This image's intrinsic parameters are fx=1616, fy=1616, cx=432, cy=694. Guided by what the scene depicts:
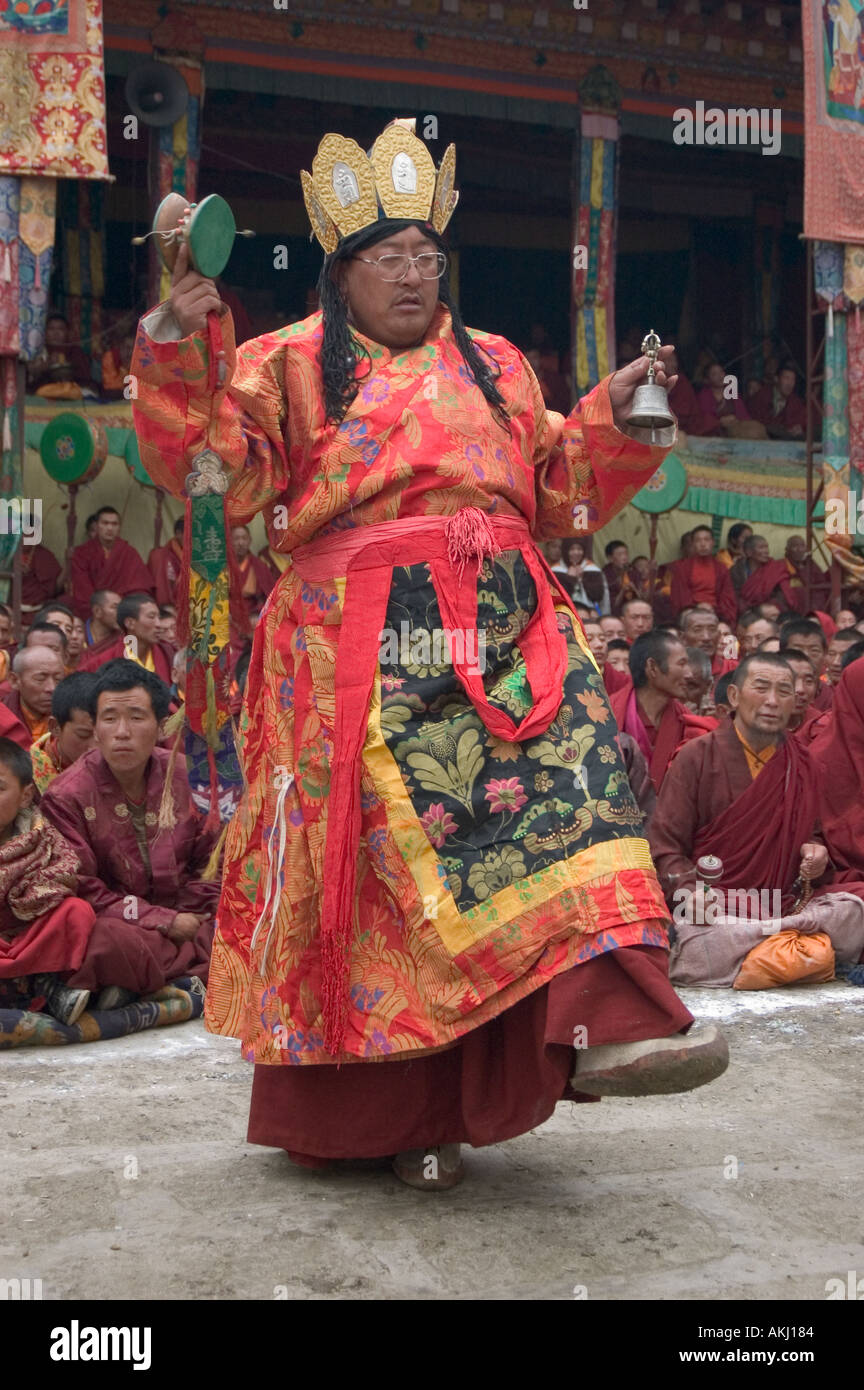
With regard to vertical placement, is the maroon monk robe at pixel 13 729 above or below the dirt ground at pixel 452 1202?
above

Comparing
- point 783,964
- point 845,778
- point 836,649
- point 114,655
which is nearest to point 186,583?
point 783,964

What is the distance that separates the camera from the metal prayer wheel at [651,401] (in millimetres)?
2984

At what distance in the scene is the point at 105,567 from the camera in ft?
36.0

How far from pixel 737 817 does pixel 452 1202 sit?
2.72m

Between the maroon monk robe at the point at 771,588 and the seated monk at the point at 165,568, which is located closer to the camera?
the seated monk at the point at 165,568

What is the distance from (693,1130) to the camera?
134 inches

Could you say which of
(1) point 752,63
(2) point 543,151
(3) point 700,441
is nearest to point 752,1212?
(3) point 700,441

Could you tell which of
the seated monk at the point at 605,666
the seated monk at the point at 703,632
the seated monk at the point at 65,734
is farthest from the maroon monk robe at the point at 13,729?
the seated monk at the point at 703,632

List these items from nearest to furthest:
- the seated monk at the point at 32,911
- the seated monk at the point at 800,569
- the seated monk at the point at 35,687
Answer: the seated monk at the point at 32,911 → the seated monk at the point at 35,687 → the seated monk at the point at 800,569

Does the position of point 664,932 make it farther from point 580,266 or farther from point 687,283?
point 687,283

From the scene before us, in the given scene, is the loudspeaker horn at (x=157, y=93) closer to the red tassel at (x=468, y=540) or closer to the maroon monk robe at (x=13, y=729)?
the maroon monk robe at (x=13, y=729)

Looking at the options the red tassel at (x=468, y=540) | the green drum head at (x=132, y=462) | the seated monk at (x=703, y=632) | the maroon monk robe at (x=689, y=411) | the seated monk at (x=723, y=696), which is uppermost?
the maroon monk robe at (x=689, y=411)

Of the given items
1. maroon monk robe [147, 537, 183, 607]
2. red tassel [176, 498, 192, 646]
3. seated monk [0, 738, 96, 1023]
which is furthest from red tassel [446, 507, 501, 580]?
maroon monk robe [147, 537, 183, 607]

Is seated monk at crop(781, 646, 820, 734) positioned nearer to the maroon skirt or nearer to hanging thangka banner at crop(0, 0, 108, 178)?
the maroon skirt
